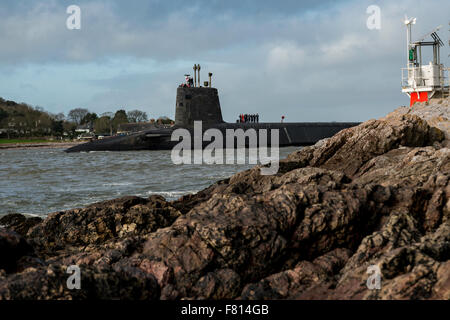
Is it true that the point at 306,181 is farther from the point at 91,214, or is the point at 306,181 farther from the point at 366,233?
the point at 91,214

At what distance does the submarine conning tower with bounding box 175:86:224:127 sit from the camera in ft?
112

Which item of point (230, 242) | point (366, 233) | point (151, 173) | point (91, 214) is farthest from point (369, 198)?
point (151, 173)

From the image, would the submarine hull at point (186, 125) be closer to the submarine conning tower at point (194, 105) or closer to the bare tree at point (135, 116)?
the submarine conning tower at point (194, 105)

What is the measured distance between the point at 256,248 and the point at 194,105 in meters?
30.2

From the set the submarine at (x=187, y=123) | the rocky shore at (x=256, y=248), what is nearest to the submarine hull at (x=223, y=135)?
the submarine at (x=187, y=123)

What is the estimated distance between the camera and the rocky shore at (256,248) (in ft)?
12.4

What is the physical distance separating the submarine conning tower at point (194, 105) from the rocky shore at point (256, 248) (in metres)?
27.6

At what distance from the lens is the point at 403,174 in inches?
288

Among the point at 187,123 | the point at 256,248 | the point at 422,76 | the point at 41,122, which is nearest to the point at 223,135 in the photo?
the point at 187,123

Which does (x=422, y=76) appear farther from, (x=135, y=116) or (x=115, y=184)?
(x=135, y=116)

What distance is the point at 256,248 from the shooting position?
4562mm

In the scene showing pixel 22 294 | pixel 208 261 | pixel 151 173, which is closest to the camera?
pixel 22 294

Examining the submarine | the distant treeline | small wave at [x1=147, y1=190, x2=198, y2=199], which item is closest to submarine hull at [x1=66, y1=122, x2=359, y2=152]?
the submarine
